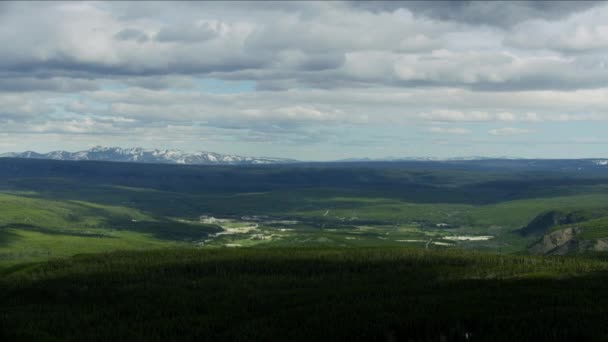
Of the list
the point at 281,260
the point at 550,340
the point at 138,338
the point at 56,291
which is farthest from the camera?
the point at 281,260

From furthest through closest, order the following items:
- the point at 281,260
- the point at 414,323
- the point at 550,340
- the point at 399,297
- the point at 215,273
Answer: the point at 281,260, the point at 215,273, the point at 399,297, the point at 414,323, the point at 550,340

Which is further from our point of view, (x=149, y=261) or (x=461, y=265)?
(x=149, y=261)

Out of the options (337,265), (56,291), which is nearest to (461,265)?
(337,265)

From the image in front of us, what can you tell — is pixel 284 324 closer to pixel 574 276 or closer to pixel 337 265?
pixel 574 276

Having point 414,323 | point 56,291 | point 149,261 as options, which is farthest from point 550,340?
point 149,261

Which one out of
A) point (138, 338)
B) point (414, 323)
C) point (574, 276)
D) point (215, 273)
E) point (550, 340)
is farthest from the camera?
point (215, 273)

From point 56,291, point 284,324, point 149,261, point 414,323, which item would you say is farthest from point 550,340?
point 149,261

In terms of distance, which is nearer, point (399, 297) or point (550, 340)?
point (550, 340)

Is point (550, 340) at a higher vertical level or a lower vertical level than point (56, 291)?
higher

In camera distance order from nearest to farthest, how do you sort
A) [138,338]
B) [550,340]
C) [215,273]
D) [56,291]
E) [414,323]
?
[550,340] → [414,323] → [138,338] → [56,291] → [215,273]

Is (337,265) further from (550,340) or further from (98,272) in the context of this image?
(550,340)
